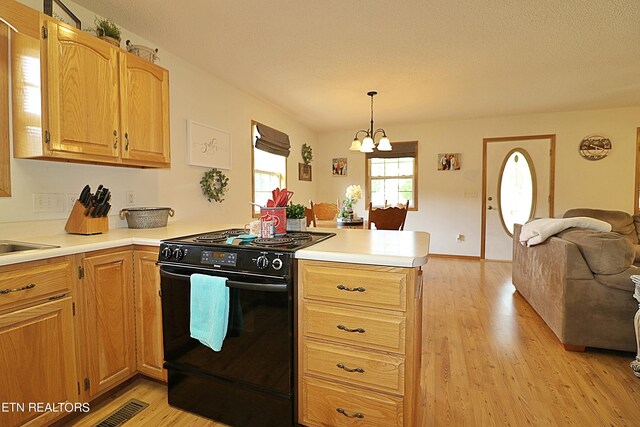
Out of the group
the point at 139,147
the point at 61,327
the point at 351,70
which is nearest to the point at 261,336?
the point at 61,327

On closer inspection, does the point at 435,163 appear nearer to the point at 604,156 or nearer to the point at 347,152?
the point at 347,152

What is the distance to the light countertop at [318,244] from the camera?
1272mm

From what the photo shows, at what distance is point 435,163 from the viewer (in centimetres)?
545

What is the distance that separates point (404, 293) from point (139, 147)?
1902mm

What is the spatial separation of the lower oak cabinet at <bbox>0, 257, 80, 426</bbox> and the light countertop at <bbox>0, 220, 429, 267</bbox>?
8 cm

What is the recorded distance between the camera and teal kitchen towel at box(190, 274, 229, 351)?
4.76 ft

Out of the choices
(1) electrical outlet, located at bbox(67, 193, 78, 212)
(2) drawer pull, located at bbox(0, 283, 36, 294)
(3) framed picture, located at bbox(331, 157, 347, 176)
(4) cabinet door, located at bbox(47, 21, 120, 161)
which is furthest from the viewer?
(3) framed picture, located at bbox(331, 157, 347, 176)

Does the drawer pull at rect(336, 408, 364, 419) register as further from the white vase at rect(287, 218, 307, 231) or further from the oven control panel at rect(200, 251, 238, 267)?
the white vase at rect(287, 218, 307, 231)

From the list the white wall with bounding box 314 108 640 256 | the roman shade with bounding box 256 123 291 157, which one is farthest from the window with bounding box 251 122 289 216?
the white wall with bounding box 314 108 640 256

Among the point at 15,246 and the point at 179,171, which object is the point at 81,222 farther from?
the point at 179,171

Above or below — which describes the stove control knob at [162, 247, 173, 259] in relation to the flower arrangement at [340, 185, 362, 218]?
below

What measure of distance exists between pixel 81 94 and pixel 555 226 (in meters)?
3.39

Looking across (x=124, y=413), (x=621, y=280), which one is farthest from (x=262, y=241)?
(x=621, y=280)

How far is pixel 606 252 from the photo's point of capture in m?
2.14
